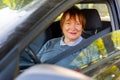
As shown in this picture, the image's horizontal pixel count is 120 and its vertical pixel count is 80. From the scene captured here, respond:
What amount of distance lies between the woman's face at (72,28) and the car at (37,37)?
18 cm

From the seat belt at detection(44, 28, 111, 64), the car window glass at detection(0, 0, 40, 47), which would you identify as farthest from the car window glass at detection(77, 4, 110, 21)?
the car window glass at detection(0, 0, 40, 47)

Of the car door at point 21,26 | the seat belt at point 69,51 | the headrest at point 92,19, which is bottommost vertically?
the headrest at point 92,19

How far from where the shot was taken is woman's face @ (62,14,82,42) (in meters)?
3.34

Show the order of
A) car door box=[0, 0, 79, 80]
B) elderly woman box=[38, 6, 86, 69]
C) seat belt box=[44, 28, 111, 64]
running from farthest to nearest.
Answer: elderly woman box=[38, 6, 86, 69], seat belt box=[44, 28, 111, 64], car door box=[0, 0, 79, 80]

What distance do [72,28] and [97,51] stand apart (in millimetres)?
553

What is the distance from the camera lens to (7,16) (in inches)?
104

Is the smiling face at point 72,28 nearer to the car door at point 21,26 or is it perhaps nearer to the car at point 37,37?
the car at point 37,37

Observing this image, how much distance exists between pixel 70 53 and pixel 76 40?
1.85 feet

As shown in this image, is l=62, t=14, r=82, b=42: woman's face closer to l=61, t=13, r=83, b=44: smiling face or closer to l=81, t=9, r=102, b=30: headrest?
l=61, t=13, r=83, b=44: smiling face

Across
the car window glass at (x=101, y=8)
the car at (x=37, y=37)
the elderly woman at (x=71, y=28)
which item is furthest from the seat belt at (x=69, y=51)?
the car window glass at (x=101, y=8)

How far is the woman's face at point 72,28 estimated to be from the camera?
3.34 metres

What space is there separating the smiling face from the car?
0.18 metres

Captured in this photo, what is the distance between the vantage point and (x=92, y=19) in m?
3.63

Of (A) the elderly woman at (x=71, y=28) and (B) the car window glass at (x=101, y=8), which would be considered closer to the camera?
(A) the elderly woman at (x=71, y=28)
